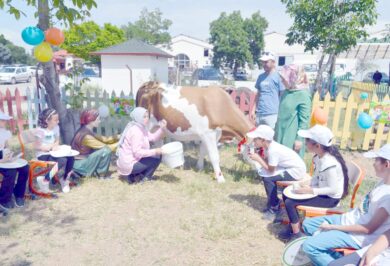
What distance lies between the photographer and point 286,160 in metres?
3.91

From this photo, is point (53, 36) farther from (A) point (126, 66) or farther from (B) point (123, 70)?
(B) point (123, 70)

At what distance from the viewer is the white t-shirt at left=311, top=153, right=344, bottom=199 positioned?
3.18m

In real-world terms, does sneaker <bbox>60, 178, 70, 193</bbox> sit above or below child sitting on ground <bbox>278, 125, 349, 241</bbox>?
below

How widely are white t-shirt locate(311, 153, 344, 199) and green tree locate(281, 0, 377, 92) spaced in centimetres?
995

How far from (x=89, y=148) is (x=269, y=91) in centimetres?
280

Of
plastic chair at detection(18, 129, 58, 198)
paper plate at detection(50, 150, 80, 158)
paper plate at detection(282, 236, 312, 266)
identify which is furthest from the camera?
paper plate at detection(50, 150, 80, 158)

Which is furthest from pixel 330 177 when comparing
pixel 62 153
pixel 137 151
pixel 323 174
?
pixel 62 153

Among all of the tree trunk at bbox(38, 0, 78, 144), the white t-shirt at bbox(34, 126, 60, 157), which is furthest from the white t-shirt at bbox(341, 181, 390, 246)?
the tree trunk at bbox(38, 0, 78, 144)

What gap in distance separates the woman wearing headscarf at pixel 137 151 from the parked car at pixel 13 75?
84.7 ft

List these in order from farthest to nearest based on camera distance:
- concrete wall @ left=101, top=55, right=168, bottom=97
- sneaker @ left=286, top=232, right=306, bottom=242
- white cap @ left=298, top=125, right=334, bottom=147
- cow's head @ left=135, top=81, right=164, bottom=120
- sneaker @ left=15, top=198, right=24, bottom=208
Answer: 1. concrete wall @ left=101, top=55, right=168, bottom=97
2. cow's head @ left=135, top=81, right=164, bottom=120
3. sneaker @ left=15, top=198, right=24, bottom=208
4. sneaker @ left=286, top=232, right=306, bottom=242
5. white cap @ left=298, top=125, right=334, bottom=147

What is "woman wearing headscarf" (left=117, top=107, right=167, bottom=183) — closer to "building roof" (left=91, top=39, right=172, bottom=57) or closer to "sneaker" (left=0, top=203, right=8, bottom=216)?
"sneaker" (left=0, top=203, right=8, bottom=216)

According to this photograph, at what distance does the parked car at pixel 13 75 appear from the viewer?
87.1 ft

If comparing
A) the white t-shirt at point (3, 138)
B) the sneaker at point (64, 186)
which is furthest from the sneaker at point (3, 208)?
the sneaker at point (64, 186)

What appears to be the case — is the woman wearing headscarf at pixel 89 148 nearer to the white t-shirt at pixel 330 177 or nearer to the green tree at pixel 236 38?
the white t-shirt at pixel 330 177
